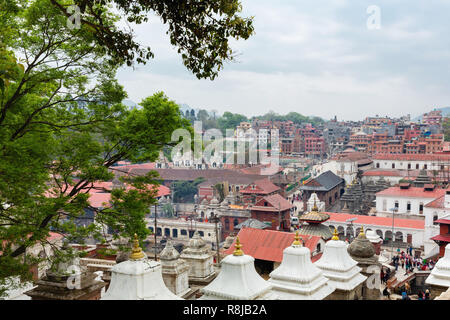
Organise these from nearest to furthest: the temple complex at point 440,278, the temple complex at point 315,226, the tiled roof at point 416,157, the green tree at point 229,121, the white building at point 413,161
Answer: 1. the temple complex at point 440,278
2. the temple complex at point 315,226
3. the white building at point 413,161
4. the tiled roof at point 416,157
5. the green tree at point 229,121

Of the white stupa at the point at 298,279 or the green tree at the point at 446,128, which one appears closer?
the white stupa at the point at 298,279

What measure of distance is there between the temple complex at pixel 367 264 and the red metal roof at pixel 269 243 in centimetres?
479

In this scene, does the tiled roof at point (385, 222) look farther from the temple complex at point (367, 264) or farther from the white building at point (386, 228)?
the temple complex at point (367, 264)

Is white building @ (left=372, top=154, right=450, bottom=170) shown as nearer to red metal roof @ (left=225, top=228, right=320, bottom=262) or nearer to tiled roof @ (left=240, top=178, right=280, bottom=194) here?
tiled roof @ (left=240, top=178, right=280, bottom=194)

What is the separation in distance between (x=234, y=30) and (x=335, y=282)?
5.75 m

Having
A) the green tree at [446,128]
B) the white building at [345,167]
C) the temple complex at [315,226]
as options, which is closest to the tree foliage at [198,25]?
the temple complex at [315,226]

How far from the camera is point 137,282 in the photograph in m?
6.34

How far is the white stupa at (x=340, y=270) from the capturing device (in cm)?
857

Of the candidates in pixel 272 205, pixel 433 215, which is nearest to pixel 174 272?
pixel 272 205

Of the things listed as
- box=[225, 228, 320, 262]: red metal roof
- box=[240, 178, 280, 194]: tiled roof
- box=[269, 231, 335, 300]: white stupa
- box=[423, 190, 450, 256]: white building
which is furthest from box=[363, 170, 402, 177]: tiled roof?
box=[269, 231, 335, 300]: white stupa

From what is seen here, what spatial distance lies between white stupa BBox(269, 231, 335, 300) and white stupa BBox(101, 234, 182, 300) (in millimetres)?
2259

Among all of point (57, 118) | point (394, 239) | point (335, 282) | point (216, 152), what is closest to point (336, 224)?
point (394, 239)

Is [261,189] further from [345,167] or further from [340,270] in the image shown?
[340,270]
